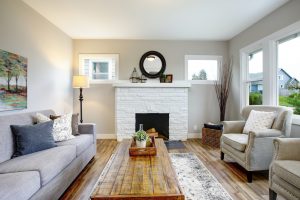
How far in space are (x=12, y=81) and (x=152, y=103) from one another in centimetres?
289

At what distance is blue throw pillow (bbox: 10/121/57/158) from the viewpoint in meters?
2.12

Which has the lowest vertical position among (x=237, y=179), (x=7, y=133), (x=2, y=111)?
(x=237, y=179)

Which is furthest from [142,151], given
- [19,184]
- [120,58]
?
[120,58]

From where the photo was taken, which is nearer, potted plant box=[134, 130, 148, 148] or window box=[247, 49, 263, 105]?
potted plant box=[134, 130, 148, 148]

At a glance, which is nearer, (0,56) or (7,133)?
(7,133)

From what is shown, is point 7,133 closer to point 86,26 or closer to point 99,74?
point 86,26

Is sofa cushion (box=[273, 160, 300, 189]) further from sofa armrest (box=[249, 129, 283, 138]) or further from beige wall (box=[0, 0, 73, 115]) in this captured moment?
beige wall (box=[0, 0, 73, 115])

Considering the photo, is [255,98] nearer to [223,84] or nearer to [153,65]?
[223,84]

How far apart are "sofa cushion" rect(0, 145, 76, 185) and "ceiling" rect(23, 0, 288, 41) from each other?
2.26 meters

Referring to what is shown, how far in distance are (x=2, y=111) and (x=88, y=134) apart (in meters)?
1.28

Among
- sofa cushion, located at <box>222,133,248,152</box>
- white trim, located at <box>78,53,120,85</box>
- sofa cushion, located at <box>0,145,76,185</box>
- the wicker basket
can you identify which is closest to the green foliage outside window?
the wicker basket

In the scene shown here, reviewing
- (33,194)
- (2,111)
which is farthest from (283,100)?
(2,111)

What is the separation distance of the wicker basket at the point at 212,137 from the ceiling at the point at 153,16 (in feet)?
7.39

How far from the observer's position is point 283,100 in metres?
3.08
